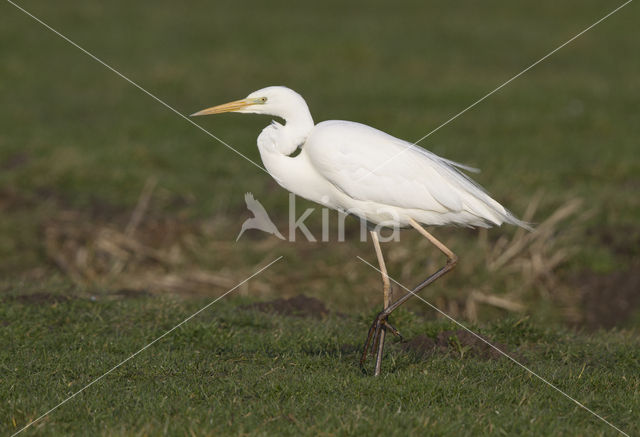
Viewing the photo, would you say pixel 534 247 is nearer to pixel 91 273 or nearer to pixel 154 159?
pixel 91 273

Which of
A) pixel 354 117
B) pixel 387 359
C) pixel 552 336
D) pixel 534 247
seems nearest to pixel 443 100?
pixel 354 117

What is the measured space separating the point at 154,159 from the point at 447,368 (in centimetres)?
805

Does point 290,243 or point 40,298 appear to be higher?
point 290,243

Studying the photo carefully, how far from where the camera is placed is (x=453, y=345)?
6.02 meters

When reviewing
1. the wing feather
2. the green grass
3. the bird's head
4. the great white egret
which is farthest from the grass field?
the bird's head

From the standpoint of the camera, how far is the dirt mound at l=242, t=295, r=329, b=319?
7207mm

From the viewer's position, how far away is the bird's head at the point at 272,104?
18.9ft

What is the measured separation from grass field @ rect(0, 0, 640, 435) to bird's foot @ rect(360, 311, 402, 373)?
0.52 feet

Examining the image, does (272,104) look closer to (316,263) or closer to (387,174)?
(387,174)

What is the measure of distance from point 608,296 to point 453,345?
13.3 ft

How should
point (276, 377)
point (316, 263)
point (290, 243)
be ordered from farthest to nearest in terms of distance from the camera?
point (290, 243)
point (316, 263)
point (276, 377)

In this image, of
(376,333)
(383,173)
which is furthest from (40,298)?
(383,173)

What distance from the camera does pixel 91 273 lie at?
30.7 ft

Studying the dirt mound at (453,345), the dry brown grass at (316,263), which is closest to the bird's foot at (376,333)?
the dirt mound at (453,345)
